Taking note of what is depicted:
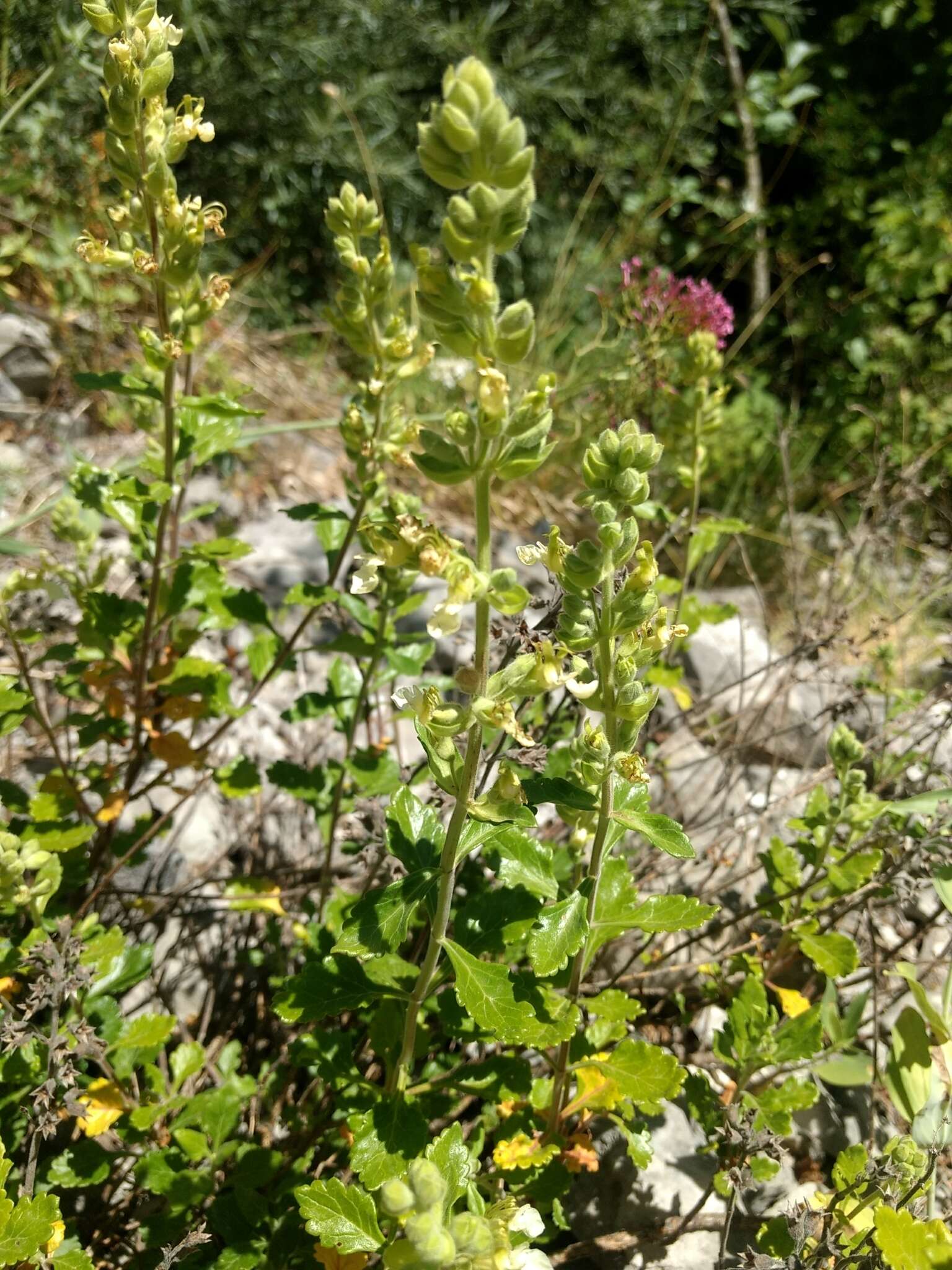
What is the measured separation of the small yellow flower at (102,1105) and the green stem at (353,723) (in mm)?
604

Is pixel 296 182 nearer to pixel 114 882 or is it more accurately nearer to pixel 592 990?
pixel 114 882

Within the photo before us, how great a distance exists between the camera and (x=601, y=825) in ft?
4.99

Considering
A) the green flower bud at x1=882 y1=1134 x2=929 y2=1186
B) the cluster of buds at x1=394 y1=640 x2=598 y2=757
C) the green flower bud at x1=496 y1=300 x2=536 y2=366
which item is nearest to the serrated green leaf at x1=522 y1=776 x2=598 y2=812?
the cluster of buds at x1=394 y1=640 x2=598 y2=757

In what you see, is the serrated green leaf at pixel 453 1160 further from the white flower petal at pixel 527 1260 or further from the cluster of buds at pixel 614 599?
the cluster of buds at pixel 614 599

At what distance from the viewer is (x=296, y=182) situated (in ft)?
21.2

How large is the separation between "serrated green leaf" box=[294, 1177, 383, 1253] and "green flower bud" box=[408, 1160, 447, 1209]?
334 millimetres

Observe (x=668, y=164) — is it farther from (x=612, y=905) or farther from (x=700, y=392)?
(x=612, y=905)

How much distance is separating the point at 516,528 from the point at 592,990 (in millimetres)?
3240

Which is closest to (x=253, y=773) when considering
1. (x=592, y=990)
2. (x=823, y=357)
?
(x=592, y=990)

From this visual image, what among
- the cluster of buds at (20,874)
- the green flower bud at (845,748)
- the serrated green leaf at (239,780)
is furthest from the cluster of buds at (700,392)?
the cluster of buds at (20,874)

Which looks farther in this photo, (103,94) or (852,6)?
(852,6)

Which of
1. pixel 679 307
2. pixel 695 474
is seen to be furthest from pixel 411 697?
pixel 679 307

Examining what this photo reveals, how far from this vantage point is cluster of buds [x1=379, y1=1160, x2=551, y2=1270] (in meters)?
1.02

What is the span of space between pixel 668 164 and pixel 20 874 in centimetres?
765
